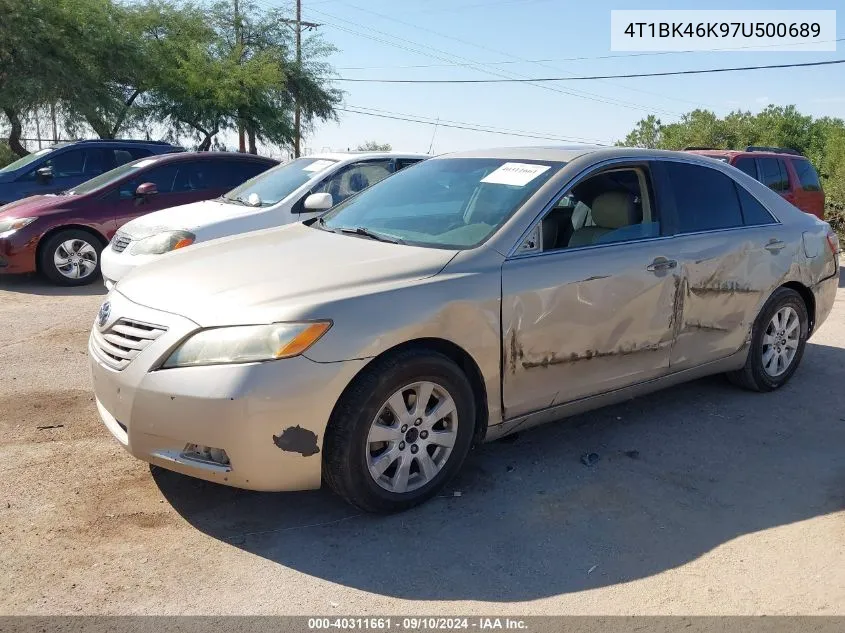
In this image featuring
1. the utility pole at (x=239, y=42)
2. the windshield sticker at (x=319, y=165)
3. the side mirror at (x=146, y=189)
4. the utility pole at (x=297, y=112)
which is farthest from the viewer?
the utility pole at (x=297, y=112)

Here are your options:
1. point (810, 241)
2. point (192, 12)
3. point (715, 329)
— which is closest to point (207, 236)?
point (715, 329)

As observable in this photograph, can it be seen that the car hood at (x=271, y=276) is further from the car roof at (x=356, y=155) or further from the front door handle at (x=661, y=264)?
the car roof at (x=356, y=155)

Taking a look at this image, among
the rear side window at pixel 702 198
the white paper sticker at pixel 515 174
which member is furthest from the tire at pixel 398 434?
the rear side window at pixel 702 198

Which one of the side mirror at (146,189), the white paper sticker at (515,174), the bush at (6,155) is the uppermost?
the bush at (6,155)

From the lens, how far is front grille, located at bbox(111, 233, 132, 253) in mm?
7824

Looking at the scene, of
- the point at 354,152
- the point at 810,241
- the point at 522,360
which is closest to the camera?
the point at 522,360

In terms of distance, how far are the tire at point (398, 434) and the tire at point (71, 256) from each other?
693 cm

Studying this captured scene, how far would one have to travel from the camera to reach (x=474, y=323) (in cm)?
360

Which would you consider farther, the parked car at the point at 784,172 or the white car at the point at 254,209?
the parked car at the point at 784,172

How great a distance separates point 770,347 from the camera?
17.5 feet

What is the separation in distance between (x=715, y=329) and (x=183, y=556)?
3.33 meters

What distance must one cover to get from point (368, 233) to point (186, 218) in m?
4.07

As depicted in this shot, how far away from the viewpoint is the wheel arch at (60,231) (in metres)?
8.96

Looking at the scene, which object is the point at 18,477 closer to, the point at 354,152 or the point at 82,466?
the point at 82,466
